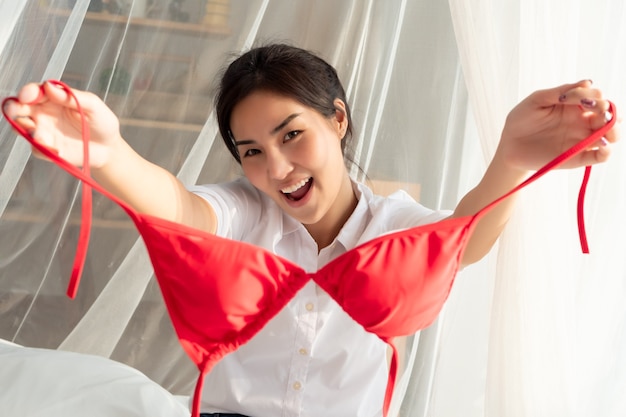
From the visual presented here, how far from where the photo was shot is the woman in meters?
1.29

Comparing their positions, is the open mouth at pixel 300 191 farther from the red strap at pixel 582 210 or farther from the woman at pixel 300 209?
the red strap at pixel 582 210

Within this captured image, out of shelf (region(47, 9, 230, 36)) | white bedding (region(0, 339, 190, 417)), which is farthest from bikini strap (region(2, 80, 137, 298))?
shelf (region(47, 9, 230, 36))

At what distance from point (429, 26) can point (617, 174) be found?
62 cm

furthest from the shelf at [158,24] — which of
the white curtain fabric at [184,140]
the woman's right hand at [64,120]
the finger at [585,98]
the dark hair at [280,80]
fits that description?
the finger at [585,98]

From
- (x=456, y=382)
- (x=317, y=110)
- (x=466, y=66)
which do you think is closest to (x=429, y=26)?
(x=466, y=66)

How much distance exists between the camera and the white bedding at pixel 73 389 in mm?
1449

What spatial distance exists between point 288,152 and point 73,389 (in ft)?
1.97

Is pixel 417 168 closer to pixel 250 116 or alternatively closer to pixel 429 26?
pixel 429 26

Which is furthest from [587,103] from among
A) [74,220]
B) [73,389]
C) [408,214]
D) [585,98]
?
[74,220]

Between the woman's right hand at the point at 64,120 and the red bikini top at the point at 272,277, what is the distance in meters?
0.13

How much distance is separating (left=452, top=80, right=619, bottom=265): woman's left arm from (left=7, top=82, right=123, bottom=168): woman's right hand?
0.57 metres

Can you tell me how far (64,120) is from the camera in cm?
112

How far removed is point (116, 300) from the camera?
1.84 meters

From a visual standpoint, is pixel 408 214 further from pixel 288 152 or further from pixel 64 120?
pixel 64 120
